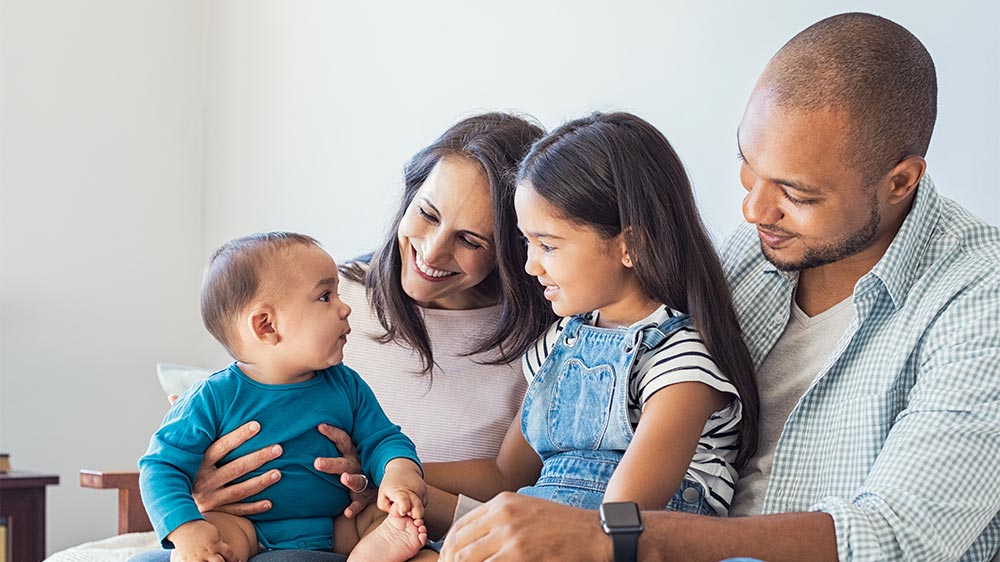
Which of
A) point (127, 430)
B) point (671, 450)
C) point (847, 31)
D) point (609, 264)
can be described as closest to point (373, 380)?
point (609, 264)

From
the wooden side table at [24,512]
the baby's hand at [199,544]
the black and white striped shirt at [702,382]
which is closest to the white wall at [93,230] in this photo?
the wooden side table at [24,512]

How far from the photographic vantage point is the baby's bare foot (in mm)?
1475

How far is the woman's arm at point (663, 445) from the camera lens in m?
1.39

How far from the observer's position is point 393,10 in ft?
10.7

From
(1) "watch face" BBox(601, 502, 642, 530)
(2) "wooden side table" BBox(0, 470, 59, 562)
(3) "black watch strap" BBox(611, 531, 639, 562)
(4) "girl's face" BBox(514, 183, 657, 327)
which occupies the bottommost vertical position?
(2) "wooden side table" BBox(0, 470, 59, 562)

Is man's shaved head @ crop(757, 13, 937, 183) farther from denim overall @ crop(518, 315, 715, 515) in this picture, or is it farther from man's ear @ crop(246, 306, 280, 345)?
man's ear @ crop(246, 306, 280, 345)

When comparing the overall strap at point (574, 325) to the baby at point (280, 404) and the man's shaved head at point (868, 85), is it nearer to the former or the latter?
the baby at point (280, 404)

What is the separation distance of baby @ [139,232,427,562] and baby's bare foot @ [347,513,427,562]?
42mm

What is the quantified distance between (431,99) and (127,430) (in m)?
1.87

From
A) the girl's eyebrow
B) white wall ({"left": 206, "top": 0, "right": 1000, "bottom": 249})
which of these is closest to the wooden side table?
white wall ({"left": 206, "top": 0, "right": 1000, "bottom": 249})

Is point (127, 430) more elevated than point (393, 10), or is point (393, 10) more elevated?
point (393, 10)

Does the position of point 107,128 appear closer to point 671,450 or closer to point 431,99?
point 431,99

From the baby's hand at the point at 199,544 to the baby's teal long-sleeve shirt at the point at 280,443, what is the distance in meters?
0.08

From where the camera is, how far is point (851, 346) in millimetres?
1521
